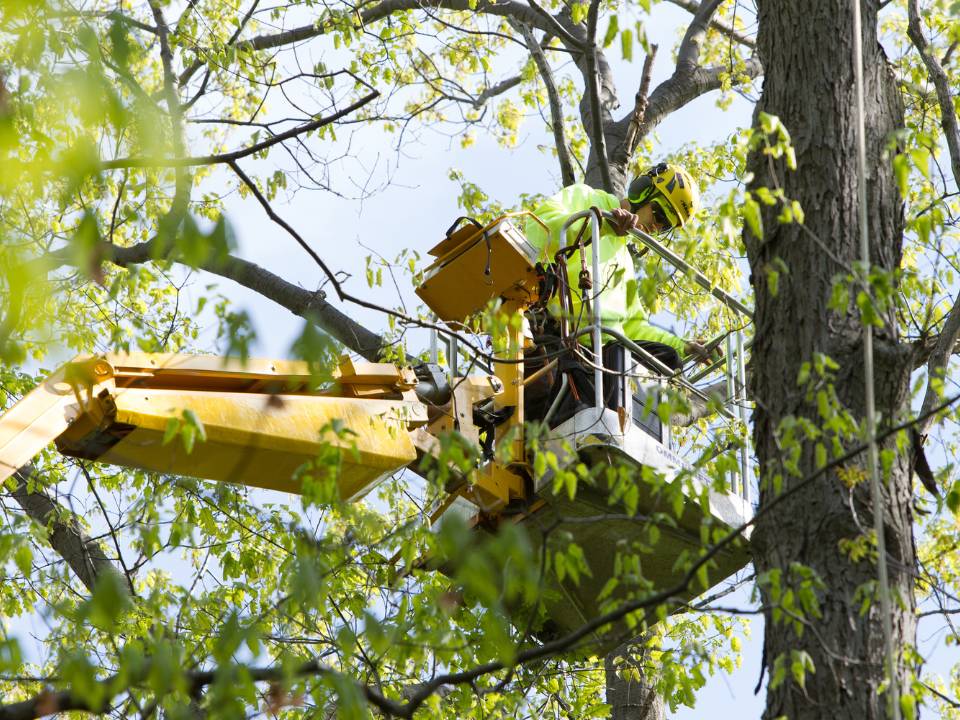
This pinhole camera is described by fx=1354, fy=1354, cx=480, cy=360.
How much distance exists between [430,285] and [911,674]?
11.9 ft

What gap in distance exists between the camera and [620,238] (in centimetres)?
753

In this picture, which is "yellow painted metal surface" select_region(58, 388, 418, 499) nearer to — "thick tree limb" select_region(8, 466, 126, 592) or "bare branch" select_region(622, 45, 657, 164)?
"thick tree limb" select_region(8, 466, 126, 592)

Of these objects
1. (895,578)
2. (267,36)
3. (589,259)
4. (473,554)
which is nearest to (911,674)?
(895,578)

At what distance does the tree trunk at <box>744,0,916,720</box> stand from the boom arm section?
1642mm

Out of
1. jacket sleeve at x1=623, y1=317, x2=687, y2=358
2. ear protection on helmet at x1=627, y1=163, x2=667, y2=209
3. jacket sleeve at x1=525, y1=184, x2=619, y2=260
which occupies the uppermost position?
ear protection on helmet at x1=627, y1=163, x2=667, y2=209

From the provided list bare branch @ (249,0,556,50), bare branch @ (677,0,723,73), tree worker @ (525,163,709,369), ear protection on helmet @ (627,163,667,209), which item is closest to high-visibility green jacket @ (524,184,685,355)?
tree worker @ (525,163,709,369)

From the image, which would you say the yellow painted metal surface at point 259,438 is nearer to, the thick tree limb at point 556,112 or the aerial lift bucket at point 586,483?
the aerial lift bucket at point 586,483

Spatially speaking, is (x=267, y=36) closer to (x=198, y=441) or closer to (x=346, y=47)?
(x=346, y=47)

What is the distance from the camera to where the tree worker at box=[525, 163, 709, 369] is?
23.7 feet

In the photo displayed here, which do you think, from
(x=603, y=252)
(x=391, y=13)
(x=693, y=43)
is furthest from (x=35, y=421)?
(x=693, y=43)

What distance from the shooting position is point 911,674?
452cm

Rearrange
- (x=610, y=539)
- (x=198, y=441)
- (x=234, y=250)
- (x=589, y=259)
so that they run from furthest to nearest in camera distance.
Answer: (x=589, y=259)
(x=610, y=539)
(x=198, y=441)
(x=234, y=250)

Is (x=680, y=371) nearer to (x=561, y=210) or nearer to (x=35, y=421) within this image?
(x=561, y=210)

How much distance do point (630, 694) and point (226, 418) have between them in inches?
219
